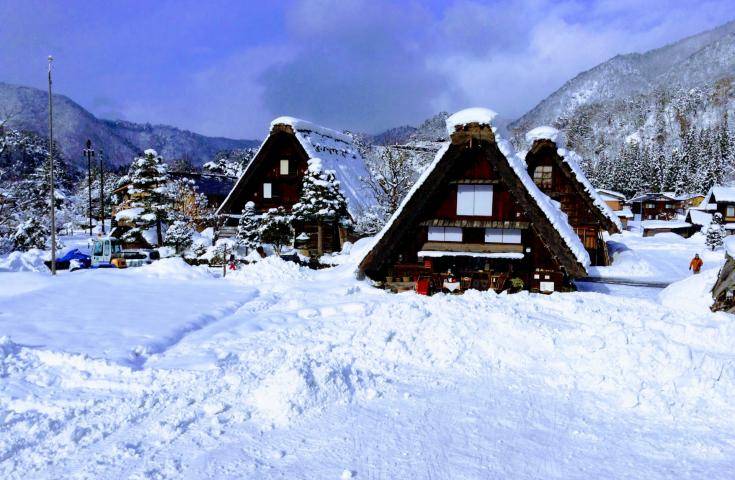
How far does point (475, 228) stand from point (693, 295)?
610 cm

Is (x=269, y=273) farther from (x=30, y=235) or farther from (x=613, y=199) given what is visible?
(x=613, y=199)

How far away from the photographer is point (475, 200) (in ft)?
46.1

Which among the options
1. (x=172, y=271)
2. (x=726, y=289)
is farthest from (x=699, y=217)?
(x=172, y=271)

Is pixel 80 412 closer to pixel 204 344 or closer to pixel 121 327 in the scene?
pixel 204 344

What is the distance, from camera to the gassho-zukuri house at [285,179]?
26938 mm

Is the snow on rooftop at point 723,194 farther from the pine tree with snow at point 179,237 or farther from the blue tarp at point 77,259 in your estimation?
the blue tarp at point 77,259

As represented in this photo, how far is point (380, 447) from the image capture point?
500 cm

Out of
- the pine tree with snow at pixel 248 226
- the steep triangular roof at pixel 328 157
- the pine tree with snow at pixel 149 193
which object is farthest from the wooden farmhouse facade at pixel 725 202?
the pine tree with snow at pixel 149 193

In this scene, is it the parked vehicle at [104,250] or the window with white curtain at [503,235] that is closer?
the window with white curtain at [503,235]

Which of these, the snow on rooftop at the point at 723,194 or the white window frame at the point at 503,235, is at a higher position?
the snow on rooftop at the point at 723,194

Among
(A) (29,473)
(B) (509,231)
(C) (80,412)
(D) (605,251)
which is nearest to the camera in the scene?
(A) (29,473)

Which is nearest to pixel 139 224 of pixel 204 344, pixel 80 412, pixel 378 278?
pixel 378 278

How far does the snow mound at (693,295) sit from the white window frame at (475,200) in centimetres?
551

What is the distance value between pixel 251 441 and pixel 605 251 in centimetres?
2427
